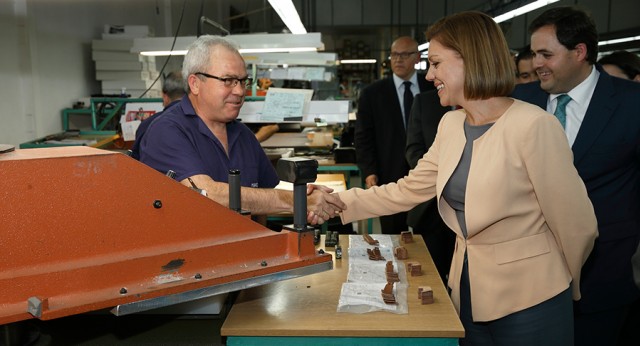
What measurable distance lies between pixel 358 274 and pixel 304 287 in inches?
8.5

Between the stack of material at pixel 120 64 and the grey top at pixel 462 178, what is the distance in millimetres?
5111

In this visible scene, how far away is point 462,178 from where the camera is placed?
1.92m

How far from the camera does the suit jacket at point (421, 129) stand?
11.1ft

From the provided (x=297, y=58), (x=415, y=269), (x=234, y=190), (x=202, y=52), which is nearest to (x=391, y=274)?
(x=415, y=269)

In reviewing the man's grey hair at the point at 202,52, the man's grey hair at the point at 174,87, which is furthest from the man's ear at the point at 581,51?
the man's grey hair at the point at 174,87

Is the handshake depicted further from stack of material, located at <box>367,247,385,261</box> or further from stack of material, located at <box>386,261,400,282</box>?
stack of material, located at <box>386,261,400,282</box>

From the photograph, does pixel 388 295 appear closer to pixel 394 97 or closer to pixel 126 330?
pixel 126 330

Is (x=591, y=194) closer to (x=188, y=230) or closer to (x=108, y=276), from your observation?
(x=188, y=230)

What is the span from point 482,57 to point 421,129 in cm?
167

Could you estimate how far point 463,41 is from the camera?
6.03 feet

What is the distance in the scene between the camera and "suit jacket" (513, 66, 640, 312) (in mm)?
2227

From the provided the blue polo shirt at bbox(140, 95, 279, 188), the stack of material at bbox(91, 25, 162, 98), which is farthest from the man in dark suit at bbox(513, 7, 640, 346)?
the stack of material at bbox(91, 25, 162, 98)

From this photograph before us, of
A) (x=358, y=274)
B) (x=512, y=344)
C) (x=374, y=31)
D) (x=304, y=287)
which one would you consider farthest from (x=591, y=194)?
(x=374, y=31)

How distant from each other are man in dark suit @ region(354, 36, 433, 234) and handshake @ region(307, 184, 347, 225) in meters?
1.80
